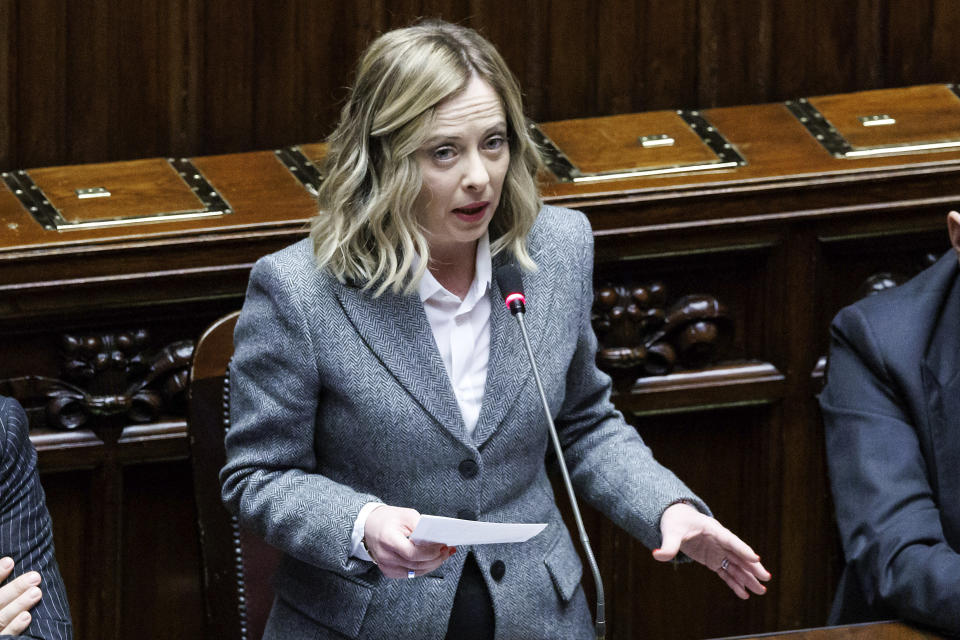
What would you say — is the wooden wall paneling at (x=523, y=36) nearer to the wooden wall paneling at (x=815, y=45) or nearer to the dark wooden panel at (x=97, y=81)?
the wooden wall paneling at (x=815, y=45)

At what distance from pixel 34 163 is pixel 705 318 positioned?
4.85 ft

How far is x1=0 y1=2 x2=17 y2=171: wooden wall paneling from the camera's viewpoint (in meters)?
3.22

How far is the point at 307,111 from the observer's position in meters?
3.47

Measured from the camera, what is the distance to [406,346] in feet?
7.52

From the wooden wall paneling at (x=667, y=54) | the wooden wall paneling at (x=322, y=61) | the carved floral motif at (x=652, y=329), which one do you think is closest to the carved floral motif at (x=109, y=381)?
the wooden wall paneling at (x=322, y=61)

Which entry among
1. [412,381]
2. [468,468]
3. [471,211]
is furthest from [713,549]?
[471,211]

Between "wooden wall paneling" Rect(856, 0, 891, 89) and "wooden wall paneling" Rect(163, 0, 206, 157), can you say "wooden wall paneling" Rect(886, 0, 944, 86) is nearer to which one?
"wooden wall paneling" Rect(856, 0, 891, 89)

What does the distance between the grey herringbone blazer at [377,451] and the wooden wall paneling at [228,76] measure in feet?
3.76

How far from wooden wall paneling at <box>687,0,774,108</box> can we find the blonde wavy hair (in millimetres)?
1390

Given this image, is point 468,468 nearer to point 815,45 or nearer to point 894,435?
point 894,435

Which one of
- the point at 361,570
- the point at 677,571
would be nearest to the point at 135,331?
the point at 361,570

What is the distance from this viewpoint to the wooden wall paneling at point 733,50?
144 inches

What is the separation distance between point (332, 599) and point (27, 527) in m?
0.46

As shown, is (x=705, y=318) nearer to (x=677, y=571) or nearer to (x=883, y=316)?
(x=677, y=571)
